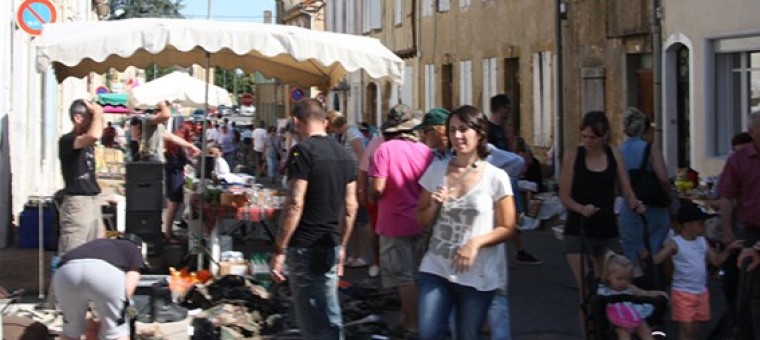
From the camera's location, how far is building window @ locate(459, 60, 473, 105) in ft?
96.0

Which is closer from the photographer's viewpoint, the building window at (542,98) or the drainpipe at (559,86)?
the drainpipe at (559,86)

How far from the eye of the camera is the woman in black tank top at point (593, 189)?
8.30 m

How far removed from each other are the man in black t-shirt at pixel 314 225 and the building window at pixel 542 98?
16.5 m

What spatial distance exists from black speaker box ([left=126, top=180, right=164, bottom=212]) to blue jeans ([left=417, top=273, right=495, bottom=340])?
7.28 meters

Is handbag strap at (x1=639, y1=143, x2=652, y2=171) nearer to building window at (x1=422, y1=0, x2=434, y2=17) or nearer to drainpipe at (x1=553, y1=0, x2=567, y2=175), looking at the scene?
drainpipe at (x1=553, y1=0, x2=567, y2=175)

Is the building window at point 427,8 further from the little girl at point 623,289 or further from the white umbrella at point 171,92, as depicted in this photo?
the little girl at point 623,289

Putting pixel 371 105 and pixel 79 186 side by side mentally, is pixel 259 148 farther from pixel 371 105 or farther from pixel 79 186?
pixel 79 186

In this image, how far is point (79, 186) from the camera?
10.2m

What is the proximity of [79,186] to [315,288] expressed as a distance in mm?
3342

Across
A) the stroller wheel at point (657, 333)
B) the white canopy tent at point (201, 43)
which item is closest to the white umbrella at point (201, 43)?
the white canopy tent at point (201, 43)

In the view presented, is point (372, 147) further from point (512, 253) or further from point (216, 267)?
point (512, 253)

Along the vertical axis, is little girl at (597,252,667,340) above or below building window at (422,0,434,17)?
below

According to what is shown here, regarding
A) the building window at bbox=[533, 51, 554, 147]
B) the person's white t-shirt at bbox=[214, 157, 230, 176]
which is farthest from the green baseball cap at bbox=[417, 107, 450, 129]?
the building window at bbox=[533, 51, 554, 147]

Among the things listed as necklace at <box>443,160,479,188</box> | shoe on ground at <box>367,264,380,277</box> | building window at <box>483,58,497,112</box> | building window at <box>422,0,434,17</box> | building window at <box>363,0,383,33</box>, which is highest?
building window at <box>363,0,383,33</box>
